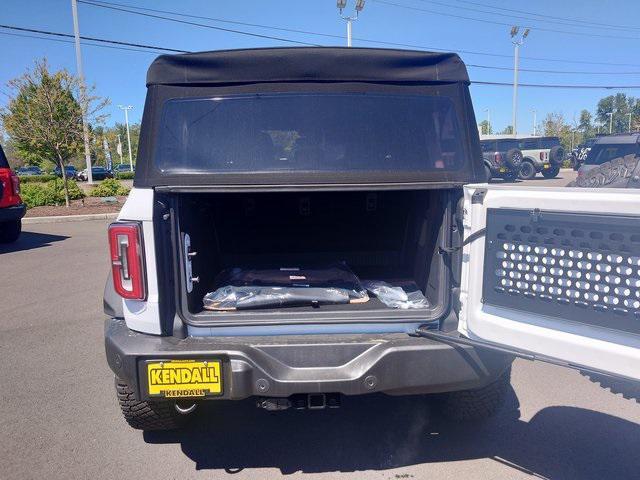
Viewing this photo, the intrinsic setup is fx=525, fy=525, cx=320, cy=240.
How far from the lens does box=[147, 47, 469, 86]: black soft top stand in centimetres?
268

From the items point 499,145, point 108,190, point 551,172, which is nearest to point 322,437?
point 108,190

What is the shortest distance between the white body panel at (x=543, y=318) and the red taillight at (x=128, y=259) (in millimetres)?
1589

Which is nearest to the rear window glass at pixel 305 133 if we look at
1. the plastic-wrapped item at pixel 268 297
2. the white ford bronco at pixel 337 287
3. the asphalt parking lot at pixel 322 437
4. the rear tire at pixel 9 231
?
the white ford bronco at pixel 337 287

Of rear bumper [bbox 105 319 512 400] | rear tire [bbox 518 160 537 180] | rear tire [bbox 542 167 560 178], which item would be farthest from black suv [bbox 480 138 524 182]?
rear bumper [bbox 105 319 512 400]

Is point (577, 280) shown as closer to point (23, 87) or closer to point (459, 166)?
point (459, 166)

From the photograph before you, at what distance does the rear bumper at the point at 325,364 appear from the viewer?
8.07 feet

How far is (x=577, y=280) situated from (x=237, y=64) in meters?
1.89

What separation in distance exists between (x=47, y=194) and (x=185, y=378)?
15695 millimetres

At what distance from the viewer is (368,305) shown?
3.05 m

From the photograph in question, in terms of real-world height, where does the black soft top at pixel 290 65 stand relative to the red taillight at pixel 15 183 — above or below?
above

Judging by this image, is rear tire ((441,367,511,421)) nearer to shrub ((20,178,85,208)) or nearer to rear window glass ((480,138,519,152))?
shrub ((20,178,85,208))

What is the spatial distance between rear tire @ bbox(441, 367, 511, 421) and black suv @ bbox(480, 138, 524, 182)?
2021 centimetres

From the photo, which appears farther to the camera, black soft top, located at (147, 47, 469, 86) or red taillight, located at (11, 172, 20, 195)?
red taillight, located at (11, 172, 20, 195)

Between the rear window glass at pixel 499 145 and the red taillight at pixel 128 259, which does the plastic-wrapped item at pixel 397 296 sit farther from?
the rear window glass at pixel 499 145
